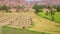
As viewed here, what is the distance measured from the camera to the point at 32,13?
2125 mm

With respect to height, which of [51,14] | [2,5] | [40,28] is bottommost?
[40,28]

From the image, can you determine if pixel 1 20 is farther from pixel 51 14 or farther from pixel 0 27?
pixel 51 14

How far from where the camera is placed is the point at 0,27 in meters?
2.06

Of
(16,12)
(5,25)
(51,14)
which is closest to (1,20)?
(5,25)

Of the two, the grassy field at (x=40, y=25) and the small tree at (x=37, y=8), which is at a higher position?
the small tree at (x=37, y=8)

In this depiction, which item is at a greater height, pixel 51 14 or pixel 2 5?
pixel 2 5

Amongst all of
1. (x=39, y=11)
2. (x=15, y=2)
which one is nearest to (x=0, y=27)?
(x=15, y=2)

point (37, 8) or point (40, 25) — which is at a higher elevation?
point (37, 8)

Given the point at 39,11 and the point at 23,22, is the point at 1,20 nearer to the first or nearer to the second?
the point at 23,22

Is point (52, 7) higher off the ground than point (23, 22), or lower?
higher

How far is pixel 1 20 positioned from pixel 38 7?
0.49m

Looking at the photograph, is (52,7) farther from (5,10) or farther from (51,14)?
(5,10)

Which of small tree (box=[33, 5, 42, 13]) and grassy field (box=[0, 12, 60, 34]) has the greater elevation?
small tree (box=[33, 5, 42, 13])

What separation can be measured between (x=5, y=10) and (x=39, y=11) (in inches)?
16.8
